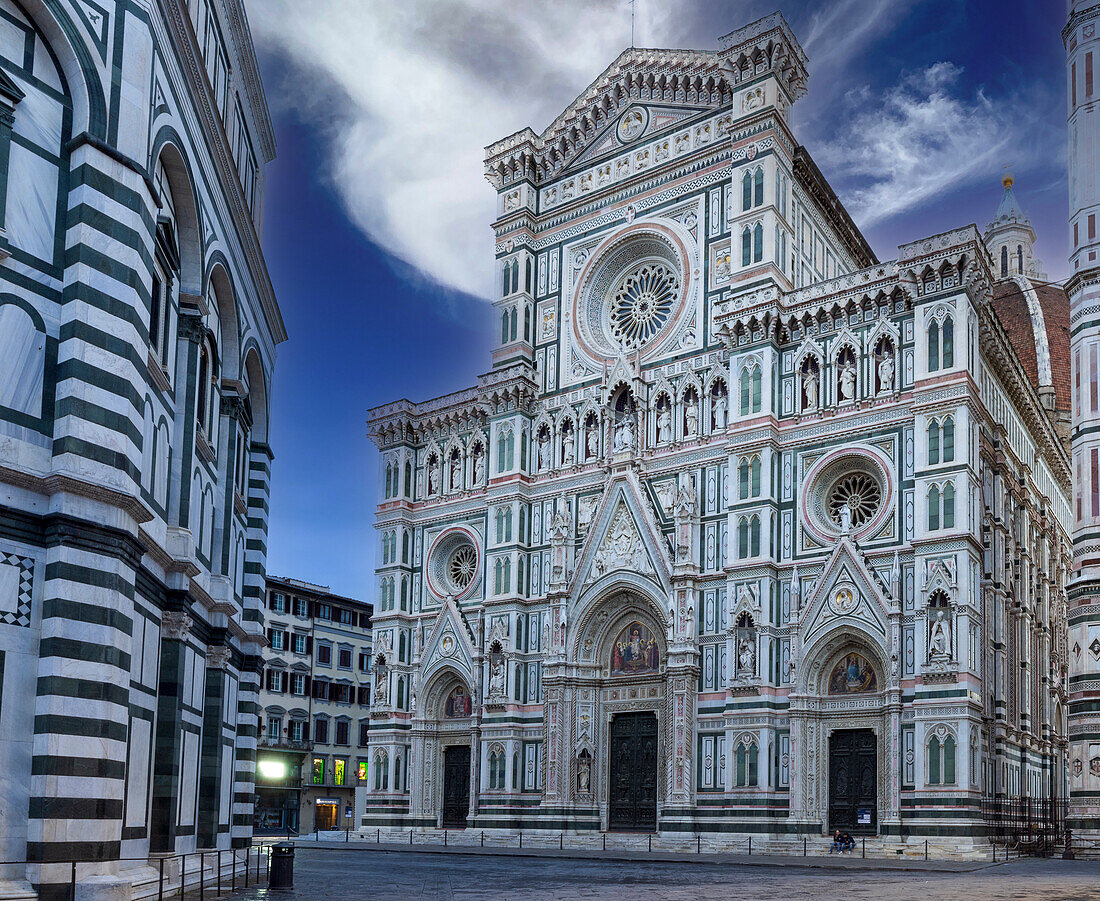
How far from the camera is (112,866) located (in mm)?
16062

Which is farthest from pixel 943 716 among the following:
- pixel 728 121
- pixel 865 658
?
pixel 728 121

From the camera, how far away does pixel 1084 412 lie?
39.5 m

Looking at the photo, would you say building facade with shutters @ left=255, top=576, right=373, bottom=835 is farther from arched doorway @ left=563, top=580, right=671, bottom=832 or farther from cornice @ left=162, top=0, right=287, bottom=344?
cornice @ left=162, top=0, right=287, bottom=344

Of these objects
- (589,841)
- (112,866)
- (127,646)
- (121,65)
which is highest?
(121,65)

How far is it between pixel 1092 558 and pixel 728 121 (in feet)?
77.5

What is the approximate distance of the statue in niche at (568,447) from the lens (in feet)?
169

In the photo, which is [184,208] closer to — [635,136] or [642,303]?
[642,303]

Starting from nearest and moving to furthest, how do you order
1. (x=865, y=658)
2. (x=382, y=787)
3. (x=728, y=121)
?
1. (x=865, y=658)
2. (x=728, y=121)
3. (x=382, y=787)

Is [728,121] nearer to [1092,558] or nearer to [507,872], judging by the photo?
[1092,558]

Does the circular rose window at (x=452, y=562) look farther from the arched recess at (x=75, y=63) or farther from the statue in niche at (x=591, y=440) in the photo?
the arched recess at (x=75, y=63)

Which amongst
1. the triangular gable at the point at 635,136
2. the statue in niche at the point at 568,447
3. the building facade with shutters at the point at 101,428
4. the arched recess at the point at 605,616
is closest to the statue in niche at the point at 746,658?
the arched recess at the point at 605,616

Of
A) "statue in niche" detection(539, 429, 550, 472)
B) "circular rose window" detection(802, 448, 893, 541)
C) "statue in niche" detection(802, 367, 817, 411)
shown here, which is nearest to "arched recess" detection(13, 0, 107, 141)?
"circular rose window" detection(802, 448, 893, 541)

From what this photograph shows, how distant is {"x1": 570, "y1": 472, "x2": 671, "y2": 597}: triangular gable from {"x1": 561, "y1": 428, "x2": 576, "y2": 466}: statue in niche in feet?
9.96

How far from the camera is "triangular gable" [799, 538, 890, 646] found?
41125 mm
